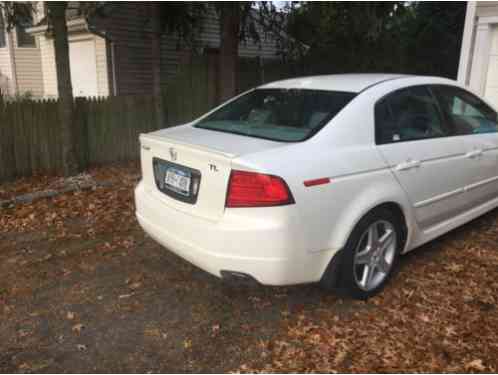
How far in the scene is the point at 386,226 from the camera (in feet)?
11.4

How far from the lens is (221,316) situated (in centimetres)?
332

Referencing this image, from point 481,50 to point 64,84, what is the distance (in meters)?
6.78

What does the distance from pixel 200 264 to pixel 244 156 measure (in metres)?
0.81

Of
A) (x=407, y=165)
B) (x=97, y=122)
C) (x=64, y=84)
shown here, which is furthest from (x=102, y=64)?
(x=407, y=165)

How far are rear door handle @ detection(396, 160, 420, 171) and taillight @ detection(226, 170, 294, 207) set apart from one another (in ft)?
3.62

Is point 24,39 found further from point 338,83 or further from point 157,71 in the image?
point 338,83

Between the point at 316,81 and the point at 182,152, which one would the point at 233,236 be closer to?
the point at 182,152

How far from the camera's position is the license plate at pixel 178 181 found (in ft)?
A: 10.4

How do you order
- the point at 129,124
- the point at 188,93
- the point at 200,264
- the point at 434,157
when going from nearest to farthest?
the point at 200,264 → the point at 434,157 → the point at 129,124 → the point at 188,93

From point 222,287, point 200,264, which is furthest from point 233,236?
point 222,287

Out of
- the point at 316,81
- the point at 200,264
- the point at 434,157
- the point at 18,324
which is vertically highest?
the point at 316,81

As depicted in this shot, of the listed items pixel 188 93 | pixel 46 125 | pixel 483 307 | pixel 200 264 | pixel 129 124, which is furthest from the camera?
pixel 188 93

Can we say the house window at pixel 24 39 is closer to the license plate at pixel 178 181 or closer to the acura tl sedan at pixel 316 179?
the acura tl sedan at pixel 316 179

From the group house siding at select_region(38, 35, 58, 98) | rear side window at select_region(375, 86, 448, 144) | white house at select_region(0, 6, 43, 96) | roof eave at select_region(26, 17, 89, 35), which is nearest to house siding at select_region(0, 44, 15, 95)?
white house at select_region(0, 6, 43, 96)
